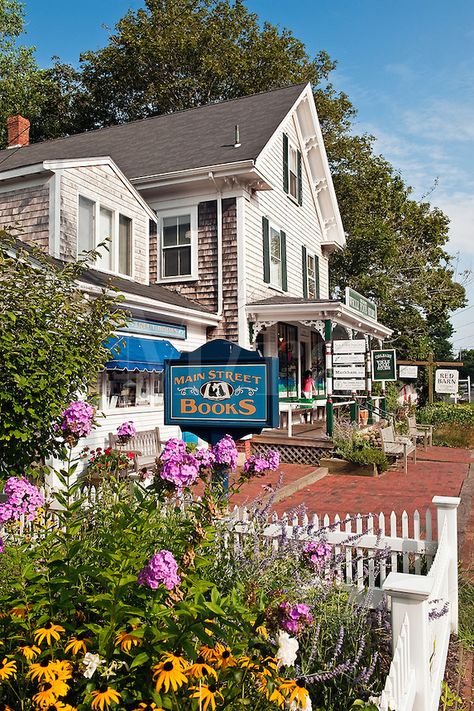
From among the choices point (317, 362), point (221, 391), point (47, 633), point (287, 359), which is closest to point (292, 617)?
point (47, 633)

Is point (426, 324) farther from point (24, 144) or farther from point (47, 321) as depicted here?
point (47, 321)

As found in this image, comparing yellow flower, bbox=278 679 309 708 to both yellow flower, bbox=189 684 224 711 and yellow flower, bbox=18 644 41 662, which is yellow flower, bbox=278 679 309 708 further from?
yellow flower, bbox=18 644 41 662

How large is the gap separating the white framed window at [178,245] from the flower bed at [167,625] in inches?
470

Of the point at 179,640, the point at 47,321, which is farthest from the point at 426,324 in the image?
the point at 179,640

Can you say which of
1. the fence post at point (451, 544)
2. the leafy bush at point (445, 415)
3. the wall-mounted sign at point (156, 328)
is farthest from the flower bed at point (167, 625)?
the leafy bush at point (445, 415)

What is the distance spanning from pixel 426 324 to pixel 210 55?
1831cm

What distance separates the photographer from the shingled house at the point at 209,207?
12414mm

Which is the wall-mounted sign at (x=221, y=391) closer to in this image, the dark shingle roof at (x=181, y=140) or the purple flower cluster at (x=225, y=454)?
the purple flower cluster at (x=225, y=454)

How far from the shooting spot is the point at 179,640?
7.31 ft

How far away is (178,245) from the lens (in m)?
15.5

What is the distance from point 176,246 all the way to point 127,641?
1394cm

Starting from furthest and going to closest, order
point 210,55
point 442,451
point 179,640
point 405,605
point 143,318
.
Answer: point 210,55 < point 442,451 < point 143,318 < point 405,605 < point 179,640

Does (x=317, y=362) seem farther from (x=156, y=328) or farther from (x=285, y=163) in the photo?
(x=156, y=328)

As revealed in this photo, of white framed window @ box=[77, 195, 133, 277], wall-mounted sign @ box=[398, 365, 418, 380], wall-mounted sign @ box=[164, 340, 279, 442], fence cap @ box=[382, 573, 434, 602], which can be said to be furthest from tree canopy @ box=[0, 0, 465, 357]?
fence cap @ box=[382, 573, 434, 602]
